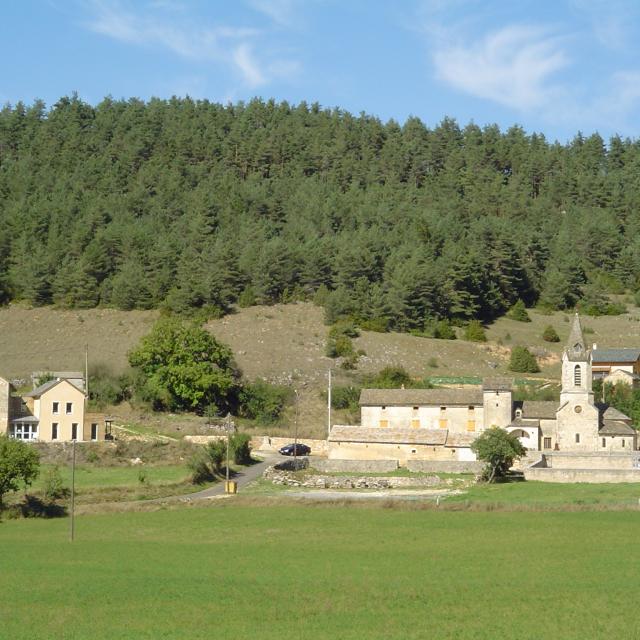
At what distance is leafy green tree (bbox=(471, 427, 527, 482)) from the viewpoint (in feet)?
206

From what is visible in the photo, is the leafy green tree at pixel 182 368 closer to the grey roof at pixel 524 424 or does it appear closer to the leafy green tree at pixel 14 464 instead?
the grey roof at pixel 524 424

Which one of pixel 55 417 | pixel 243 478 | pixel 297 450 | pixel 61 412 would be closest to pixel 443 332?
pixel 297 450

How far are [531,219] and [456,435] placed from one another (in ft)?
227

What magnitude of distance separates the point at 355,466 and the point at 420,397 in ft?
35.5

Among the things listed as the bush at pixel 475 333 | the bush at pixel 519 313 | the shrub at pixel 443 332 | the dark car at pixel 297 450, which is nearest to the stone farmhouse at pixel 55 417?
the dark car at pixel 297 450

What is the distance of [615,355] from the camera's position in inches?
3711

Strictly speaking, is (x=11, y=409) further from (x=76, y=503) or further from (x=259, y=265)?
(x=259, y=265)

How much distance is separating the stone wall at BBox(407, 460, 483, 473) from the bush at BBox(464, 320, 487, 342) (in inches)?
1449

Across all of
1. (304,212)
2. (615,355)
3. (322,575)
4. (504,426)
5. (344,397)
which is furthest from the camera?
(304,212)

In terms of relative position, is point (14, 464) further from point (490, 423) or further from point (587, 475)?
point (490, 423)

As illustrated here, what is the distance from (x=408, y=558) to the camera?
40312mm

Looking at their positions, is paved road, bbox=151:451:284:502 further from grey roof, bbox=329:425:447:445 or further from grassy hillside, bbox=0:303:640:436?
grassy hillside, bbox=0:303:640:436

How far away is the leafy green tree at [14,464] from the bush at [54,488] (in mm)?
746

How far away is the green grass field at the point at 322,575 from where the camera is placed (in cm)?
2969
